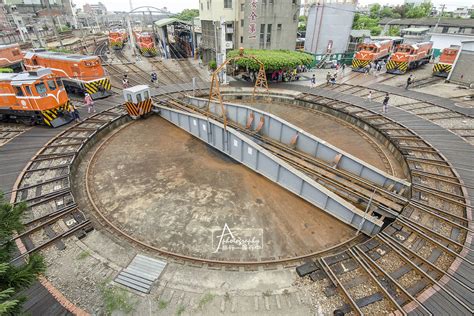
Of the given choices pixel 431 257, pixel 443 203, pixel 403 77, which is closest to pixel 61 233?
pixel 431 257

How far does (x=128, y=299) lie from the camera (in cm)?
810

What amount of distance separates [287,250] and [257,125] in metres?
10.3

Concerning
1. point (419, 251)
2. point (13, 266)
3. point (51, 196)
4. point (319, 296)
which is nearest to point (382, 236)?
point (419, 251)

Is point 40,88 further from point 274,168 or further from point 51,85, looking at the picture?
point 274,168

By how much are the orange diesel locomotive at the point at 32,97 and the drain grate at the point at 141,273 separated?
49.3 feet

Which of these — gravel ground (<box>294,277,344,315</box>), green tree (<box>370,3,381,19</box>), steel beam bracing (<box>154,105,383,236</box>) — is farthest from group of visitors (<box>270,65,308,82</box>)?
green tree (<box>370,3,381,19</box>)

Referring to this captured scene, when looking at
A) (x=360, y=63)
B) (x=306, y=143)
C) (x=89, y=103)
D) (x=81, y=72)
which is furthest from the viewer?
(x=360, y=63)

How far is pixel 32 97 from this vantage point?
56.2 feet

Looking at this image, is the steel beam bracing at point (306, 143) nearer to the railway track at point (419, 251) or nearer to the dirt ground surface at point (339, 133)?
the railway track at point (419, 251)

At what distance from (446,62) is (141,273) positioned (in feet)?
138

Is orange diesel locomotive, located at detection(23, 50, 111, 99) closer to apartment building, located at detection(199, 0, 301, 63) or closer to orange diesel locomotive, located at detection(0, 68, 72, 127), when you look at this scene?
orange diesel locomotive, located at detection(0, 68, 72, 127)

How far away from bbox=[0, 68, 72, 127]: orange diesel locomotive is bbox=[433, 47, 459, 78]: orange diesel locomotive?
4361 centimetres

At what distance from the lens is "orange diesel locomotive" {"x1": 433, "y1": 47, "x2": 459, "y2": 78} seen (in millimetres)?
31250

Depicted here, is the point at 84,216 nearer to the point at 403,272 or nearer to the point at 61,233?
the point at 61,233
